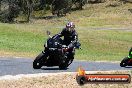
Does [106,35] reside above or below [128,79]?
below

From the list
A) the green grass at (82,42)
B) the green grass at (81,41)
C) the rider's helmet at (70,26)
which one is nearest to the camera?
the rider's helmet at (70,26)

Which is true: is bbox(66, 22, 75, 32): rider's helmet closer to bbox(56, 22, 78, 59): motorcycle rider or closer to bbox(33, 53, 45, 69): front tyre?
bbox(56, 22, 78, 59): motorcycle rider

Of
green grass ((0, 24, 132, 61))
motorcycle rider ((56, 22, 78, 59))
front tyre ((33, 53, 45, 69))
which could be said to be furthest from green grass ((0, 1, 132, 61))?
front tyre ((33, 53, 45, 69))

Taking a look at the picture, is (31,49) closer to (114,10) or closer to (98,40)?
(98,40)

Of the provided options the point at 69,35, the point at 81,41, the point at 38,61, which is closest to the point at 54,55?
the point at 38,61

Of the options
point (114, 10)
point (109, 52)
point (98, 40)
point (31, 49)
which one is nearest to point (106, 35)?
point (98, 40)

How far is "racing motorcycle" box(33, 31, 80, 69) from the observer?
60.6ft

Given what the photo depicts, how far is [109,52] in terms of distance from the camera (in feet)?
127

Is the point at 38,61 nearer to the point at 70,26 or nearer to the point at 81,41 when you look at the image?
the point at 70,26

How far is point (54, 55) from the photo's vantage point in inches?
736

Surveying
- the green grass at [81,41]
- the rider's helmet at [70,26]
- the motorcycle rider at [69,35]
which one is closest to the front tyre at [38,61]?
the motorcycle rider at [69,35]

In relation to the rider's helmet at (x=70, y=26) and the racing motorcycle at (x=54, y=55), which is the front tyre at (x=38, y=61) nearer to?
the racing motorcycle at (x=54, y=55)

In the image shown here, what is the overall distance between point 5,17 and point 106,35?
130 ft

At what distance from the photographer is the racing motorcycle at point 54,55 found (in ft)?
60.6
